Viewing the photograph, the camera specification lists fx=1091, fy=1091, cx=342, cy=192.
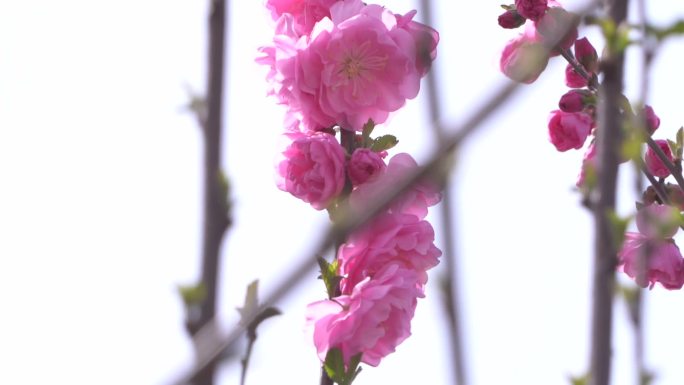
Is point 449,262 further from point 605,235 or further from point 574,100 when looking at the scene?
point 574,100

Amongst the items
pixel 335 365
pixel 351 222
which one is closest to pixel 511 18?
pixel 335 365

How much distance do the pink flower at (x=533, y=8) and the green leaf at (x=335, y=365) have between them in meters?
0.84

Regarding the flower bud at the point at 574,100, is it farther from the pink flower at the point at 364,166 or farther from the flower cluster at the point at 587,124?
the pink flower at the point at 364,166

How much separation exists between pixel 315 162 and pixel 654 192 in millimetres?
833

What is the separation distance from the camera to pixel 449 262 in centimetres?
97

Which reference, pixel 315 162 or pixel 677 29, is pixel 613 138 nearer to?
pixel 677 29

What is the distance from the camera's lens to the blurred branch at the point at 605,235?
1.13 m

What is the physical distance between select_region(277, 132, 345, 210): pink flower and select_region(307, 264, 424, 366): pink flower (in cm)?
19

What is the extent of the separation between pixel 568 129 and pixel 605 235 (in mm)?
1308

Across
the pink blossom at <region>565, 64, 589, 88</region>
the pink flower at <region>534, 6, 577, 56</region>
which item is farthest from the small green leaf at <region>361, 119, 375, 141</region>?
the pink blossom at <region>565, 64, 589, 88</region>

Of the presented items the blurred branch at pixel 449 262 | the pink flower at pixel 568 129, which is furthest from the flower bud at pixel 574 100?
the blurred branch at pixel 449 262

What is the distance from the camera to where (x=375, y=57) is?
7.54 feet

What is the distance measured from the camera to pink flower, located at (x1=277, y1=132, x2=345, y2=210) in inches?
84.2

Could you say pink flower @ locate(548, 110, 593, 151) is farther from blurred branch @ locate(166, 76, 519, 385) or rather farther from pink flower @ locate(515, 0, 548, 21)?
blurred branch @ locate(166, 76, 519, 385)
